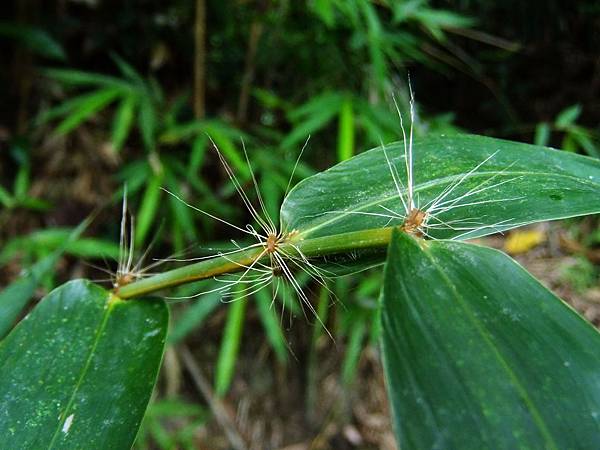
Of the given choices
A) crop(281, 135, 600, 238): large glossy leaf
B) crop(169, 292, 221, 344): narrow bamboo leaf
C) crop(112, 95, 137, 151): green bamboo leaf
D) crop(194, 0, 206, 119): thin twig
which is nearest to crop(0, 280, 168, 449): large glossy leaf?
crop(281, 135, 600, 238): large glossy leaf

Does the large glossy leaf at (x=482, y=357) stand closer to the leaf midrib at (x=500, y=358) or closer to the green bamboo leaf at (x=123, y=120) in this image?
the leaf midrib at (x=500, y=358)

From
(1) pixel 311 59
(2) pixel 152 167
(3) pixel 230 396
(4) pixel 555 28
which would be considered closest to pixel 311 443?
(3) pixel 230 396

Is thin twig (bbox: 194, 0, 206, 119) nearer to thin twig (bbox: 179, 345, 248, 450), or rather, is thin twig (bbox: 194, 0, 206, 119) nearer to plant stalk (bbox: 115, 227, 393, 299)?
thin twig (bbox: 179, 345, 248, 450)

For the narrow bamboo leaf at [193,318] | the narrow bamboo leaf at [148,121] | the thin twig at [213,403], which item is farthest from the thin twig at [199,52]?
the thin twig at [213,403]

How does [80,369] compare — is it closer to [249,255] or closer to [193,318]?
[249,255]

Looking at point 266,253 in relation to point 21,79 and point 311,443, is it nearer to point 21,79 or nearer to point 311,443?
point 311,443

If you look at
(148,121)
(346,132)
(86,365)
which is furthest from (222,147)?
(86,365)
